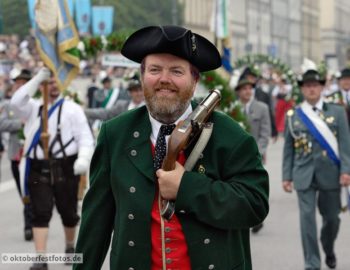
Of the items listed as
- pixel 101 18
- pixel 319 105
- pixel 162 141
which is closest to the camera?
pixel 162 141

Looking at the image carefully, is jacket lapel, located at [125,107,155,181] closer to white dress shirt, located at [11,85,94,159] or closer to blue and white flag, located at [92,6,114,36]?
white dress shirt, located at [11,85,94,159]

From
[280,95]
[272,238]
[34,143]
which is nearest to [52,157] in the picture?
[34,143]

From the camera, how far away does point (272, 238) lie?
1104cm

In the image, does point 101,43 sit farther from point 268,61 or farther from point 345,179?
point 268,61

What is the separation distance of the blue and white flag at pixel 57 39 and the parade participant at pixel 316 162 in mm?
2499

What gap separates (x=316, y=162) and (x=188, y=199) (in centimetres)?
488

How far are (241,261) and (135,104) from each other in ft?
27.2

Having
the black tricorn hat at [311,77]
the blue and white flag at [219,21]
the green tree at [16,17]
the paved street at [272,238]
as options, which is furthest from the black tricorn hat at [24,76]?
the green tree at [16,17]

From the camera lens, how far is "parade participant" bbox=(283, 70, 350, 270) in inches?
339

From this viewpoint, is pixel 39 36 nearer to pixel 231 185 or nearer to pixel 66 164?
pixel 66 164

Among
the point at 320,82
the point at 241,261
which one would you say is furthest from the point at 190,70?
the point at 320,82

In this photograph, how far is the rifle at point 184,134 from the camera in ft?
12.7

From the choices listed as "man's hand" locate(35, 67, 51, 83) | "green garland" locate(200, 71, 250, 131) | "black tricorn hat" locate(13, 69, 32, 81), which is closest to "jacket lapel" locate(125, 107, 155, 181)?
"man's hand" locate(35, 67, 51, 83)

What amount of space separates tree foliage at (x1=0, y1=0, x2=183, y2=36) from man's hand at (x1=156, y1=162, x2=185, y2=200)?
66848 mm
